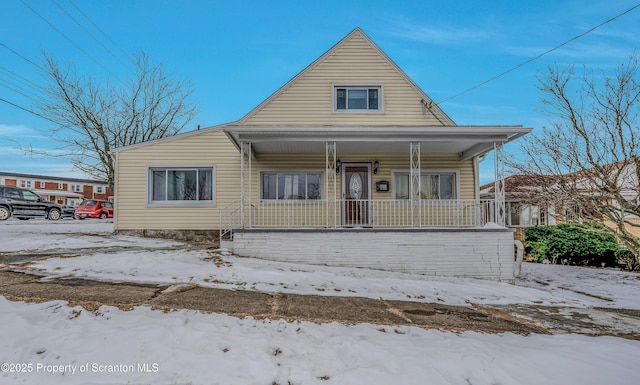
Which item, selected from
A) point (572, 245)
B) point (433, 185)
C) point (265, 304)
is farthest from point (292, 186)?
point (572, 245)

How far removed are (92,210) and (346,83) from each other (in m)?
23.3

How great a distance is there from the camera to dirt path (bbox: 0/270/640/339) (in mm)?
4641

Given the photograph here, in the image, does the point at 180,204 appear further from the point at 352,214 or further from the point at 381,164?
the point at 381,164

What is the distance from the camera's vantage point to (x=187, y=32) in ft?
Answer: 58.1

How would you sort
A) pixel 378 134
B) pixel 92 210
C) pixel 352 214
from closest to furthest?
pixel 378 134 → pixel 352 214 → pixel 92 210

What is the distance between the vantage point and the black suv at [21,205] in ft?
60.1

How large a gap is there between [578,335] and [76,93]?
78.2 ft

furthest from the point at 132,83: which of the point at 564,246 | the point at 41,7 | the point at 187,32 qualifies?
the point at 564,246

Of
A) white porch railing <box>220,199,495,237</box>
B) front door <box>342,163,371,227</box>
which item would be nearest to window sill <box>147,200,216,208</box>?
white porch railing <box>220,199,495,237</box>

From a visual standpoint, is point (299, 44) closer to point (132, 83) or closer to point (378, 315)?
point (132, 83)

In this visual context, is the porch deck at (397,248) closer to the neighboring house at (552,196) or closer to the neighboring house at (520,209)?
the neighboring house at (552,196)

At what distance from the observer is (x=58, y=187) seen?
50.9 metres

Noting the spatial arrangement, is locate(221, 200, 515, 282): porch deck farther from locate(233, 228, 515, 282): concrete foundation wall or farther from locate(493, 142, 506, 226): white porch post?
locate(493, 142, 506, 226): white porch post

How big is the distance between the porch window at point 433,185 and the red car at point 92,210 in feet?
79.8
